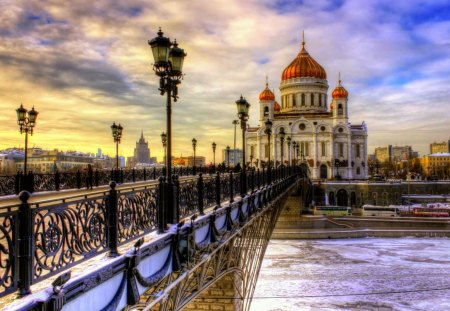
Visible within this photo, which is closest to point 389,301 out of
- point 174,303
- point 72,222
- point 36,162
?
point 174,303

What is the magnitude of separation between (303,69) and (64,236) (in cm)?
7525

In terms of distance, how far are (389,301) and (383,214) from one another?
89.4ft

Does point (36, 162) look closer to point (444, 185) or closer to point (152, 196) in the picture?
A: point (152, 196)

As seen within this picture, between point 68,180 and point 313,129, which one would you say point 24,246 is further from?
point 313,129

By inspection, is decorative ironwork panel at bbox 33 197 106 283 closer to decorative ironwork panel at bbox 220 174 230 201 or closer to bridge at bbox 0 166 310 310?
bridge at bbox 0 166 310 310

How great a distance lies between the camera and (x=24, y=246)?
3.64 metres

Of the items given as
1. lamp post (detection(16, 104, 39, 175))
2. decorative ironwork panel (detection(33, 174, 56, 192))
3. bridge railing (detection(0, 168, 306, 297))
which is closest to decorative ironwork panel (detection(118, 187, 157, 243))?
bridge railing (detection(0, 168, 306, 297))

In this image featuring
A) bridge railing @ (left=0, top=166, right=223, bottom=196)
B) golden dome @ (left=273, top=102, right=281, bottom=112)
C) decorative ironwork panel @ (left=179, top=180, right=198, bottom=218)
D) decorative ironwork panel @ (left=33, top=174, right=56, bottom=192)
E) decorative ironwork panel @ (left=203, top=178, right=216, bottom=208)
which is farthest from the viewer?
golden dome @ (left=273, top=102, right=281, bottom=112)

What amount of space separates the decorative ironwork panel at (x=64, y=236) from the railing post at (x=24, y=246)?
3.4 inches

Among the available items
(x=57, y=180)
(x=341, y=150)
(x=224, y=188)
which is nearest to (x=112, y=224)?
(x=224, y=188)

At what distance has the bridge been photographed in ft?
11.9

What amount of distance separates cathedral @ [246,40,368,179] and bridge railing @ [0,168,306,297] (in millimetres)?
62409

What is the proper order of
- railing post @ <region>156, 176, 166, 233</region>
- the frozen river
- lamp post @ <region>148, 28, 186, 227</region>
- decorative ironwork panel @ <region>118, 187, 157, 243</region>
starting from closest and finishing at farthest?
decorative ironwork panel @ <region>118, 187, 157, 243</region> < railing post @ <region>156, 176, 166, 233</region> < lamp post @ <region>148, 28, 186, 227</region> < the frozen river

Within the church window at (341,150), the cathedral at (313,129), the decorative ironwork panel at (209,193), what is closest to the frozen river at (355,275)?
the decorative ironwork panel at (209,193)
